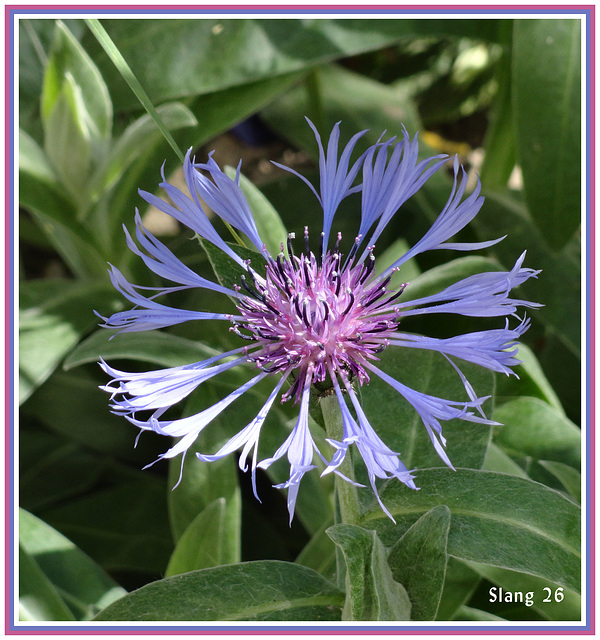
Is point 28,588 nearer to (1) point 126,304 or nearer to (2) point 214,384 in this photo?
(2) point 214,384

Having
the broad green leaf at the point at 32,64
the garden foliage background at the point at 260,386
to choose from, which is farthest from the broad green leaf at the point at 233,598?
the broad green leaf at the point at 32,64

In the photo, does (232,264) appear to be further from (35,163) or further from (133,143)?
(35,163)

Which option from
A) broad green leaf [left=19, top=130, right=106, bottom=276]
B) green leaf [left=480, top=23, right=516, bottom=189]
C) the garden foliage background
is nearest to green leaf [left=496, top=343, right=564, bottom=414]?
the garden foliage background

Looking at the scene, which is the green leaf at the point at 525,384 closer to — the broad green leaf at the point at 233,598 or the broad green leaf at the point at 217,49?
the broad green leaf at the point at 233,598

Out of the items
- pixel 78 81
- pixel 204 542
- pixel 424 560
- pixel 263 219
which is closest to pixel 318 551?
pixel 204 542

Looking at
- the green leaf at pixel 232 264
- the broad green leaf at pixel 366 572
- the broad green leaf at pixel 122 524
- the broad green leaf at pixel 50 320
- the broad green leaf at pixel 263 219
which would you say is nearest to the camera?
the broad green leaf at pixel 366 572

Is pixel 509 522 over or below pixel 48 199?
below
